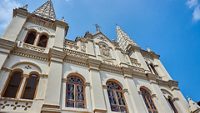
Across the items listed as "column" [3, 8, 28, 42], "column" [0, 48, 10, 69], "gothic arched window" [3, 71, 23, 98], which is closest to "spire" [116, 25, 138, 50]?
"column" [3, 8, 28, 42]

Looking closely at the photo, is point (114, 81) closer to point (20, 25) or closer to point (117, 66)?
point (117, 66)

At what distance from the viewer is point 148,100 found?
1255 centimetres

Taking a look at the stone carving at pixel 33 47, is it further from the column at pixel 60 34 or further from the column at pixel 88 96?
the column at pixel 88 96

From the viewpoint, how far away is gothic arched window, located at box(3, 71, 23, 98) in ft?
29.1

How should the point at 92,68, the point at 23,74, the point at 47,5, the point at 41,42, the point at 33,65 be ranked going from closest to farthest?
the point at 23,74
the point at 33,65
the point at 92,68
the point at 41,42
the point at 47,5

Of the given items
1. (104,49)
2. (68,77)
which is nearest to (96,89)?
(68,77)

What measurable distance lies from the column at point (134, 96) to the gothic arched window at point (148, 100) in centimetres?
96

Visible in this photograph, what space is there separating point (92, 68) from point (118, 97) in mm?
2669

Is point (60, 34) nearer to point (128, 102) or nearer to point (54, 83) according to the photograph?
point (54, 83)

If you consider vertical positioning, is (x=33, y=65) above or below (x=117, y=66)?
below

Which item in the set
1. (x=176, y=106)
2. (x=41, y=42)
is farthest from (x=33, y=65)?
(x=176, y=106)

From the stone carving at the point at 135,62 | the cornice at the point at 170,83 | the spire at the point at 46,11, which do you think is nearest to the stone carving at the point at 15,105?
the stone carving at the point at 135,62

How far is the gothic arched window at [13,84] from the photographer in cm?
888

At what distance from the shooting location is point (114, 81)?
12.3 meters
